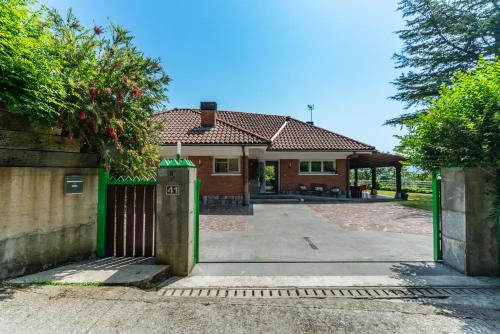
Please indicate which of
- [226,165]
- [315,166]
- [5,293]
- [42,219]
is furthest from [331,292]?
[315,166]

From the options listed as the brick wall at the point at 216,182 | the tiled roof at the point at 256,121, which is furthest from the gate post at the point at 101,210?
the tiled roof at the point at 256,121

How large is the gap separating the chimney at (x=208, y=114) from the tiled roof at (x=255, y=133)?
1.38ft

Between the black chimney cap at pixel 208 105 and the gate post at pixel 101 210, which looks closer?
the gate post at pixel 101 210

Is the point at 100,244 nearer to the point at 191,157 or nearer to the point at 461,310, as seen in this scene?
the point at 461,310

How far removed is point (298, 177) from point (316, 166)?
1.68 metres

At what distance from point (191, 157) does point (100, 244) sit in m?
10.3

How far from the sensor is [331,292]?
12.8 feet

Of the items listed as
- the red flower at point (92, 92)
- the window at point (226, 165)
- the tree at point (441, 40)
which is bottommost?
the window at point (226, 165)

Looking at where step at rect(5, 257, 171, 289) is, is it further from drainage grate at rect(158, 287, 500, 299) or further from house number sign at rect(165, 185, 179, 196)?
house number sign at rect(165, 185, 179, 196)

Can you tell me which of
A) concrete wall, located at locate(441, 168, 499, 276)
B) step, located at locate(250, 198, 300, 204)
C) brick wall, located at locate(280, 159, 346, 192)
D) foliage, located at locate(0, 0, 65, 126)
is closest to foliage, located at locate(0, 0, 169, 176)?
foliage, located at locate(0, 0, 65, 126)

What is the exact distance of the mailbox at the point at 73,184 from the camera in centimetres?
470

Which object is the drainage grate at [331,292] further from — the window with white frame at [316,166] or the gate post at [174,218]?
the window with white frame at [316,166]

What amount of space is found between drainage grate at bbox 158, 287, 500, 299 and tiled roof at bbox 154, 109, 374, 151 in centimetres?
1004

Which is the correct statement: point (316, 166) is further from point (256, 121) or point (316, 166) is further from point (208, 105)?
point (208, 105)
